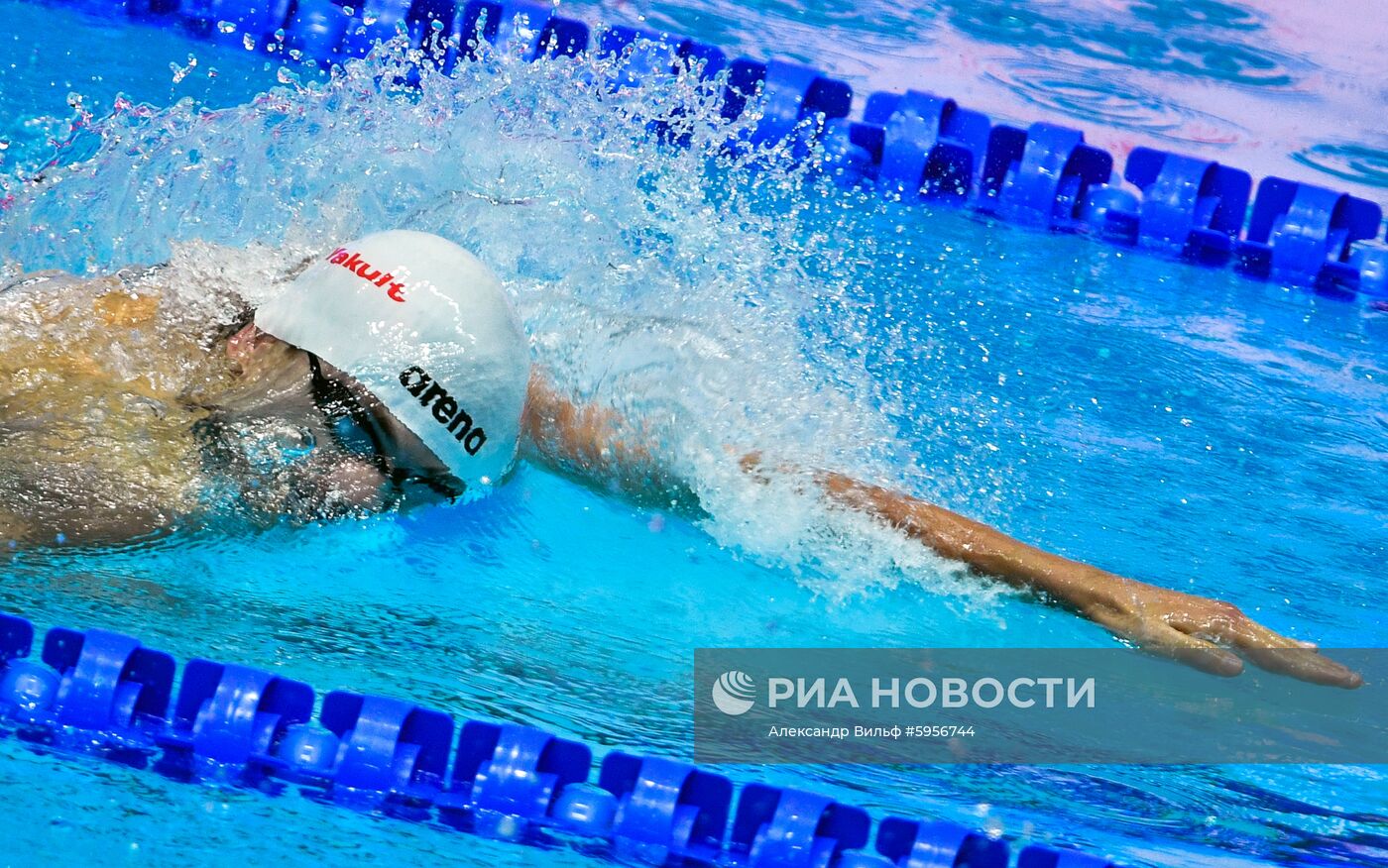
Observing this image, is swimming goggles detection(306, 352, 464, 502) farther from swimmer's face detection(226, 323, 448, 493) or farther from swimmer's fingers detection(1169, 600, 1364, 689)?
swimmer's fingers detection(1169, 600, 1364, 689)

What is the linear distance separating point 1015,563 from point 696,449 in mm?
692

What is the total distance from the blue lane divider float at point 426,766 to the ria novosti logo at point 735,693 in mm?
299

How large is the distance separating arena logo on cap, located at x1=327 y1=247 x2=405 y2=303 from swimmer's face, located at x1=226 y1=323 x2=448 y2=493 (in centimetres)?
16

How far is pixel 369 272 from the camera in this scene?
8.03ft

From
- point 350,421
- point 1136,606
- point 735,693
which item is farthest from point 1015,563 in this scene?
point 350,421

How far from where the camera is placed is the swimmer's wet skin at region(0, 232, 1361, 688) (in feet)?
7.62

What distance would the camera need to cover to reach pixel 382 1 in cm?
524

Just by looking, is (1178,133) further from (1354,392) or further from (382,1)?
(382,1)

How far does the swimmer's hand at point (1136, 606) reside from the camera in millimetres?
2297

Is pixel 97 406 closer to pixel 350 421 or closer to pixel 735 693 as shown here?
pixel 350 421

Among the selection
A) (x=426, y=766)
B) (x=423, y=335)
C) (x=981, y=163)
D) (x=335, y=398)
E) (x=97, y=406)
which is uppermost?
(x=981, y=163)

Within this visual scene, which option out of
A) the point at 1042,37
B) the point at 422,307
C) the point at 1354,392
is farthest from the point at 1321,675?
the point at 1042,37

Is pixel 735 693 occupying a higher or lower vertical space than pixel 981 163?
lower

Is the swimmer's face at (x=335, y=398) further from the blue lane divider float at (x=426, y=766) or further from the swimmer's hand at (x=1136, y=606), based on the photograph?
the swimmer's hand at (x=1136, y=606)
